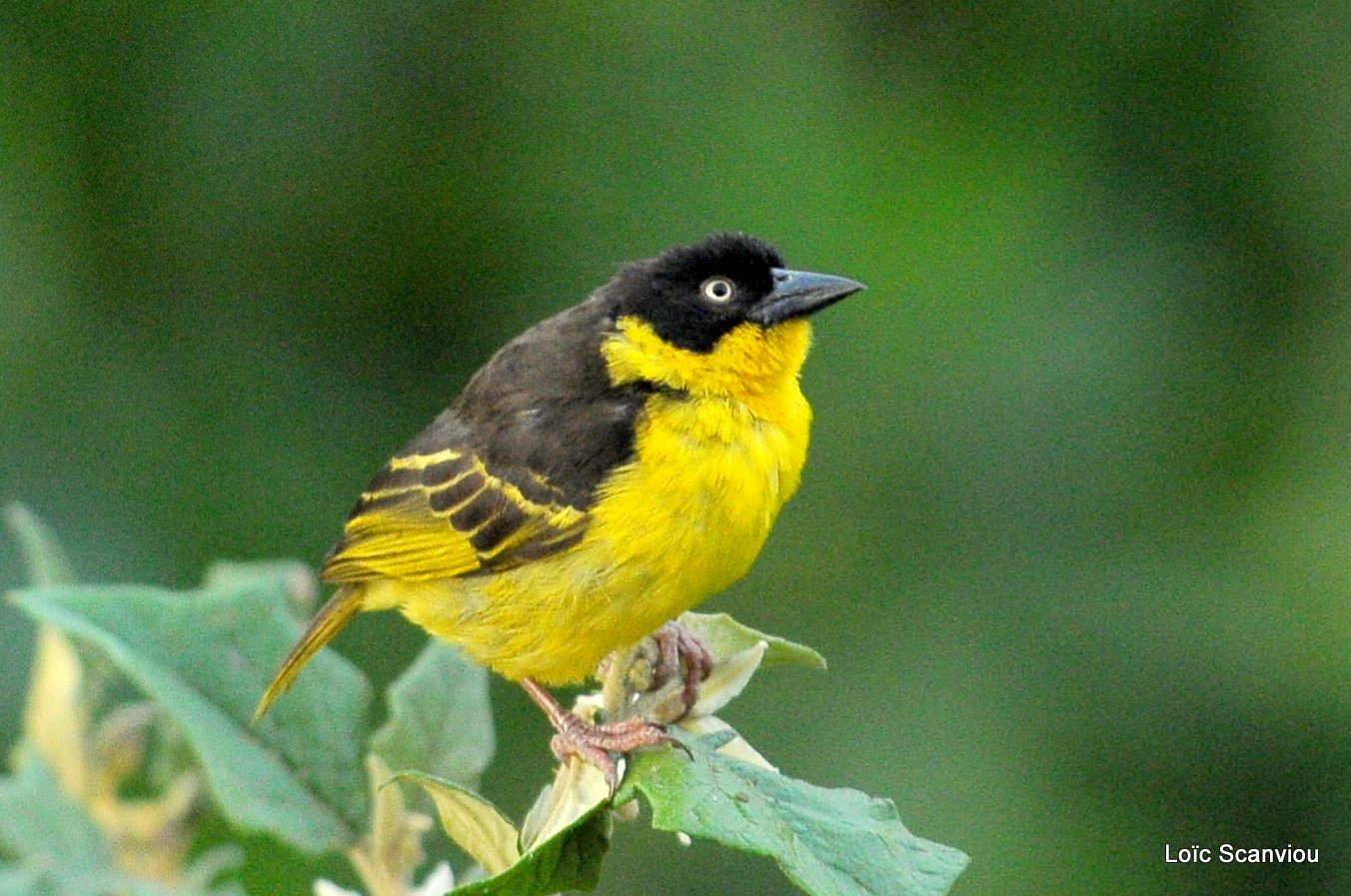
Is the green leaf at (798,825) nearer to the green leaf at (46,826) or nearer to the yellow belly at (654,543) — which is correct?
the green leaf at (46,826)

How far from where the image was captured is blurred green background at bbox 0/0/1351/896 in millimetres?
4508

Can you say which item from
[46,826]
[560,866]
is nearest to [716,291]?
[46,826]

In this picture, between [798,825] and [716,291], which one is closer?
[798,825]

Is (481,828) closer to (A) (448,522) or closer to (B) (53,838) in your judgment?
(B) (53,838)

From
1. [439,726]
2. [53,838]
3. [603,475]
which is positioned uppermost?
[603,475]

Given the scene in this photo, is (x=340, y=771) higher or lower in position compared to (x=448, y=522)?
lower

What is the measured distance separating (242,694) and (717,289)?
1.18 meters

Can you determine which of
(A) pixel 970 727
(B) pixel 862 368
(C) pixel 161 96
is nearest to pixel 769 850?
(A) pixel 970 727

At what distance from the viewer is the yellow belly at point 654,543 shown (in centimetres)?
302

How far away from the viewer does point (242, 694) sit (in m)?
2.60

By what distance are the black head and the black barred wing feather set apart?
13.9 inches

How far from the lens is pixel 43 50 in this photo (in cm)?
516

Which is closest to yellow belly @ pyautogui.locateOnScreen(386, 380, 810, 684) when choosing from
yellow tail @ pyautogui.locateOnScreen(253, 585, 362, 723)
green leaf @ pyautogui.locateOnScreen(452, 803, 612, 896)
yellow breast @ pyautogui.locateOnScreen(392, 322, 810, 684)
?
yellow breast @ pyautogui.locateOnScreen(392, 322, 810, 684)

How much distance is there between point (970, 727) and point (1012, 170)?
1368mm
